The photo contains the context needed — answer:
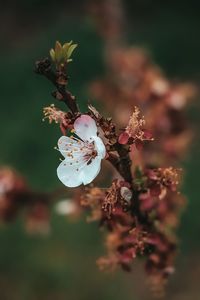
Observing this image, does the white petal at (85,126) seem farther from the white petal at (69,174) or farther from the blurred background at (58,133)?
the blurred background at (58,133)

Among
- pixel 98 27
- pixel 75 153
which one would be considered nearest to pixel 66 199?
pixel 75 153

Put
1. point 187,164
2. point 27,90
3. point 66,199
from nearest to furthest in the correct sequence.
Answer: point 66,199 → point 187,164 → point 27,90

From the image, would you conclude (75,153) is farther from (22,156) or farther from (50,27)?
(50,27)

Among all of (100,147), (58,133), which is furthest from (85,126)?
(58,133)

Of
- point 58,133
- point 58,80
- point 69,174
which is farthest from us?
point 58,133

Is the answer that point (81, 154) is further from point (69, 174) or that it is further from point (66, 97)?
point (66, 97)

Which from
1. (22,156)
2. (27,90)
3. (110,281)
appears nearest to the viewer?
(110,281)

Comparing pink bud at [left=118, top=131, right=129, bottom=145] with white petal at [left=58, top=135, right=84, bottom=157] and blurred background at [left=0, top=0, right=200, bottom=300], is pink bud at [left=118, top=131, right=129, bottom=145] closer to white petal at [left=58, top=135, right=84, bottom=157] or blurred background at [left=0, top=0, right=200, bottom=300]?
white petal at [left=58, top=135, right=84, bottom=157]
